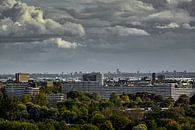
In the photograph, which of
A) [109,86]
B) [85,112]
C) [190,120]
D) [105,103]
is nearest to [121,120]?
[190,120]

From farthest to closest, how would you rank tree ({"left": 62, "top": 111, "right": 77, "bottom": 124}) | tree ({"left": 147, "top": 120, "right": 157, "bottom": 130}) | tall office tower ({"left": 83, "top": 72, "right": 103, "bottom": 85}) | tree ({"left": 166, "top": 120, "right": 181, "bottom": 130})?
1. tall office tower ({"left": 83, "top": 72, "right": 103, "bottom": 85})
2. tree ({"left": 62, "top": 111, "right": 77, "bottom": 124})
3. tree ({"left": 147, "top": 120, "right": 157, "bottom": 130})
4. tree ({"left": 166, "top": 120, "right": 181, "bottom": 130})

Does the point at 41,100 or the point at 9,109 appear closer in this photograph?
the point at 9,109

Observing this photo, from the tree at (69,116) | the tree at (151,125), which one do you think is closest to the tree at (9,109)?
the tree at (69,116)

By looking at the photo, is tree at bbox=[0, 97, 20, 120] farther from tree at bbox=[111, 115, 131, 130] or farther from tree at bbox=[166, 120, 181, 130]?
tree at bbox=[166, 120, 181, 130]

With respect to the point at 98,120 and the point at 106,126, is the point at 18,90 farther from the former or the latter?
the point at 106,126

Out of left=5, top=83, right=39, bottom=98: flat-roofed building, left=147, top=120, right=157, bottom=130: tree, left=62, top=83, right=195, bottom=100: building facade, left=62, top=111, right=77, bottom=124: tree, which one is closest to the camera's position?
left=147, top=120, right=157, bottom=130: tree

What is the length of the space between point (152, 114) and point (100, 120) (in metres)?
5.26

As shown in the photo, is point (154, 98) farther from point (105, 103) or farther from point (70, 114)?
point (70, 114)

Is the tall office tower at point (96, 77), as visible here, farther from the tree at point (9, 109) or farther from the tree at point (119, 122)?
the tree at point (119, 122)

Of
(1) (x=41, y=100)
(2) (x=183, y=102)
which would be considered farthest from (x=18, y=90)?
(2) (x=183, y=102)

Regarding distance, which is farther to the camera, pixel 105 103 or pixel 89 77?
pixel 89 77

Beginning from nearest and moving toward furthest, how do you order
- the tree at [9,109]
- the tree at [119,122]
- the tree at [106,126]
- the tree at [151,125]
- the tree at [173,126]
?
the tree at [173,126]
the tree at [151,125]
the tree at [106,126]
the tree at [119,122]
the tree at [9,109]

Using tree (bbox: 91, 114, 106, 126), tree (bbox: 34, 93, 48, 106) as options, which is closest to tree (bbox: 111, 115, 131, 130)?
tree (bbox: 91, 114, 106, 126)

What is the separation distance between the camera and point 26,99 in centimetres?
7300
